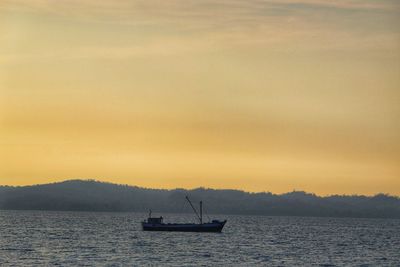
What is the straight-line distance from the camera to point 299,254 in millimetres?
159750

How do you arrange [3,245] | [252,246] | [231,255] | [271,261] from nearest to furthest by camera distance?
[271,261] < [231,255] < [3,245] < [252,246]

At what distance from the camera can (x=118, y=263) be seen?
128 meters

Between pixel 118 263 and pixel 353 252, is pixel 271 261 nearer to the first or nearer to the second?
pixel 118 263

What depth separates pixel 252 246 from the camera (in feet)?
601

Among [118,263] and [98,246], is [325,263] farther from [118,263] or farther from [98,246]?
[98,246]

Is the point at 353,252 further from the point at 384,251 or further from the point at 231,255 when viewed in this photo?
the point at 231,255

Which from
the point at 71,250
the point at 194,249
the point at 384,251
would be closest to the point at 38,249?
the point at 71,250

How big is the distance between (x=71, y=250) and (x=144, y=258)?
19.6 m

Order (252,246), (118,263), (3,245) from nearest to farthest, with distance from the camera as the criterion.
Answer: (118,263) → (3,245) → (252,246)

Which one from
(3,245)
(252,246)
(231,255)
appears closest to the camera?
(231,255)

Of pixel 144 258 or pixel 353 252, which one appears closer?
pixel 144 258

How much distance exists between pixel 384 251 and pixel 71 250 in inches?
2776

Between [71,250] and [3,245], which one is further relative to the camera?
[3,245]

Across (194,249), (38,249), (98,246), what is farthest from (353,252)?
(38,249)
